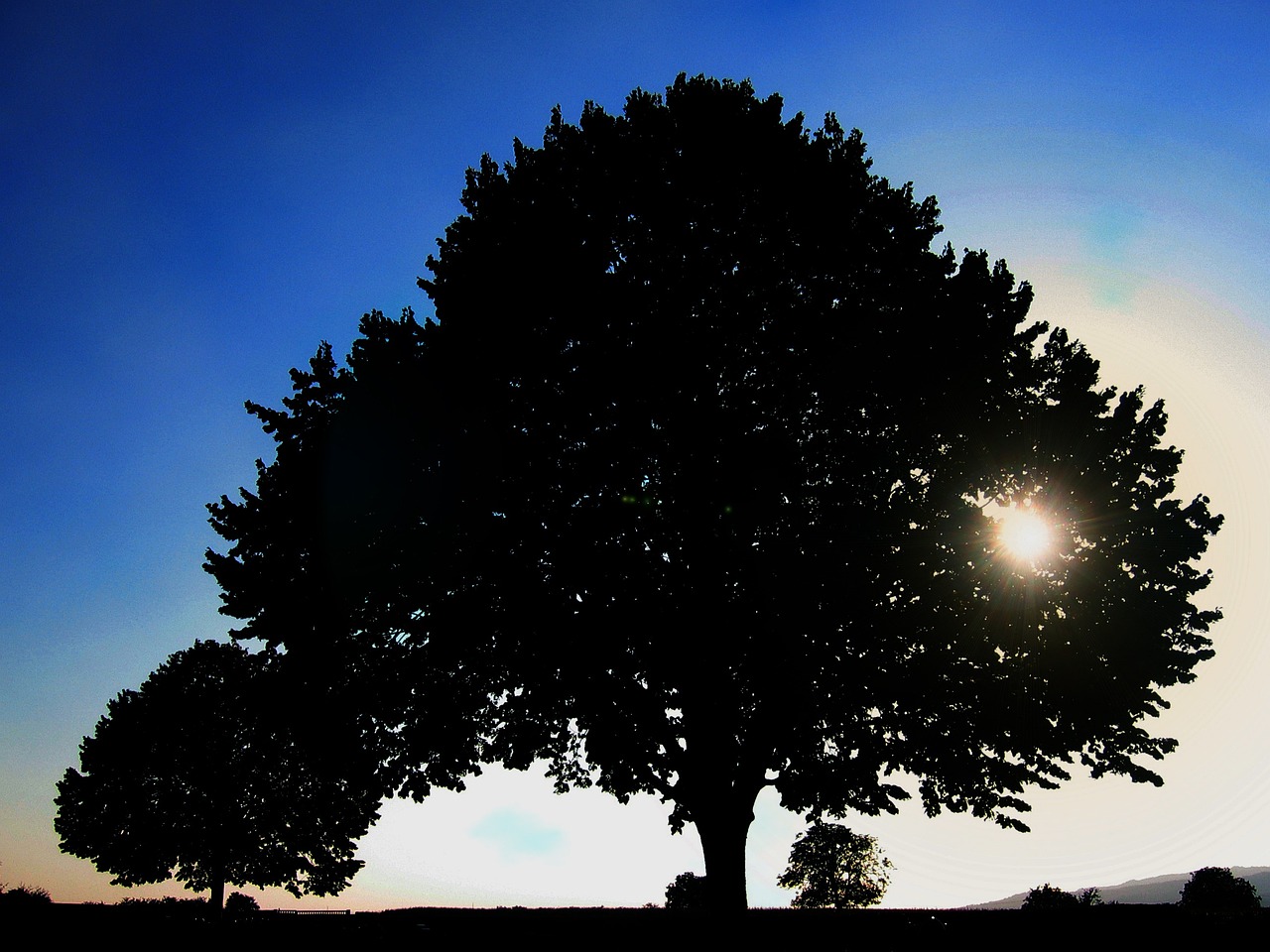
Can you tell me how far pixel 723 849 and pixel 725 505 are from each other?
8.56 meters

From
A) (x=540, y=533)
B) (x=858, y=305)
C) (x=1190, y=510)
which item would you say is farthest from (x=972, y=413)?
(x=540, y=533)

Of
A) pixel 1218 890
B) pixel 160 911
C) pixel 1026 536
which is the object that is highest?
pixel 1026 536

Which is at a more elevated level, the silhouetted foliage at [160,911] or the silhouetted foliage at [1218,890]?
the silhouetted foliage at [160,911]

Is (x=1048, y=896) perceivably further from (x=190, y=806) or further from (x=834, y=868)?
(x=190, y=806)

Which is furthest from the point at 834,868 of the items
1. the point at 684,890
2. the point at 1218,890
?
the point at 1218,890

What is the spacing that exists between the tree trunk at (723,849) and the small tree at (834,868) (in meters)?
40.0

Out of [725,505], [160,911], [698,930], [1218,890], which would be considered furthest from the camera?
[1218,890]

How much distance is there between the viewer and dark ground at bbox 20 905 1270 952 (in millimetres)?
12930

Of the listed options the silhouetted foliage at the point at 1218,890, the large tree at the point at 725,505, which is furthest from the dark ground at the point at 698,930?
the silhouetted foliage at the point at 1218,890

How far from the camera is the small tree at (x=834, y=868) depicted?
50781 mm

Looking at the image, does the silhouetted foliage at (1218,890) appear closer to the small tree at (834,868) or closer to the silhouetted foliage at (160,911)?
the small tree at (834,868)

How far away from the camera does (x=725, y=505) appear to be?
15.9 metres

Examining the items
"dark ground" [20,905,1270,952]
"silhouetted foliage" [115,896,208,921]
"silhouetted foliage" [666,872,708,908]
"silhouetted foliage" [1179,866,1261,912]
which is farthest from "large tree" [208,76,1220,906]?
"silhouetted foliage" [1179,866,1261,912]

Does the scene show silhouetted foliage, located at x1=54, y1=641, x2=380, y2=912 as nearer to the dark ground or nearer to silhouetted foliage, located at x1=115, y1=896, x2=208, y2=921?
silhouetted foliage, located at x1=115, y1=896, x2=208, y2=921
